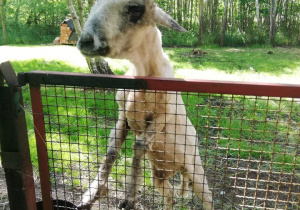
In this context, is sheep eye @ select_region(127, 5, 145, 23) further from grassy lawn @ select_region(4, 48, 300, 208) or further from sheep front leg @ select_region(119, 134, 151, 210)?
grassy lawn @ select_region(4, 48, 300, 208)

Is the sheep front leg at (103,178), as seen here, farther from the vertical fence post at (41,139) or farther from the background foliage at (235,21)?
the background foliage at (235,21)

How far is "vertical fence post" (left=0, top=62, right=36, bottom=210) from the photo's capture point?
2.16 m

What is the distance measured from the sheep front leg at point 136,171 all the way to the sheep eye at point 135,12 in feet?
3.32

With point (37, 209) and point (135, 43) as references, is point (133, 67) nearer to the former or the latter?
point (135, 43)

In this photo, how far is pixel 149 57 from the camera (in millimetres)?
2982

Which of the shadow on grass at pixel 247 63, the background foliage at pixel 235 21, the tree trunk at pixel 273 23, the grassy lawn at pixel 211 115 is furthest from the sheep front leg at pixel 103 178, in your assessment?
the tree trunk at pixel 273 23

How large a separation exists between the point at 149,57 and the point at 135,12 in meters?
0.46

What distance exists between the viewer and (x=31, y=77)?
7.23 ft

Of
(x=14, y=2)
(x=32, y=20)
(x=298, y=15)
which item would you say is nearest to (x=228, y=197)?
(x=298, y=15)

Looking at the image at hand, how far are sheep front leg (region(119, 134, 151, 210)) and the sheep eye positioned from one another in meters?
1.01

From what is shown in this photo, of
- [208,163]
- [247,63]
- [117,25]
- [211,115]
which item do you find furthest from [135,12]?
[247,63]

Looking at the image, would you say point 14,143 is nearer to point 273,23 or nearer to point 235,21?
point 273,23

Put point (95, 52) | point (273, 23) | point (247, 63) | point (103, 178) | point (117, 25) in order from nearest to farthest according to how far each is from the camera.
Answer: point (95, 52) < point (117, 25) < point (103, 178) < point (247, 63) < point (273, 23)

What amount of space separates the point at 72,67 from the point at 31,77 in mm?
7336
